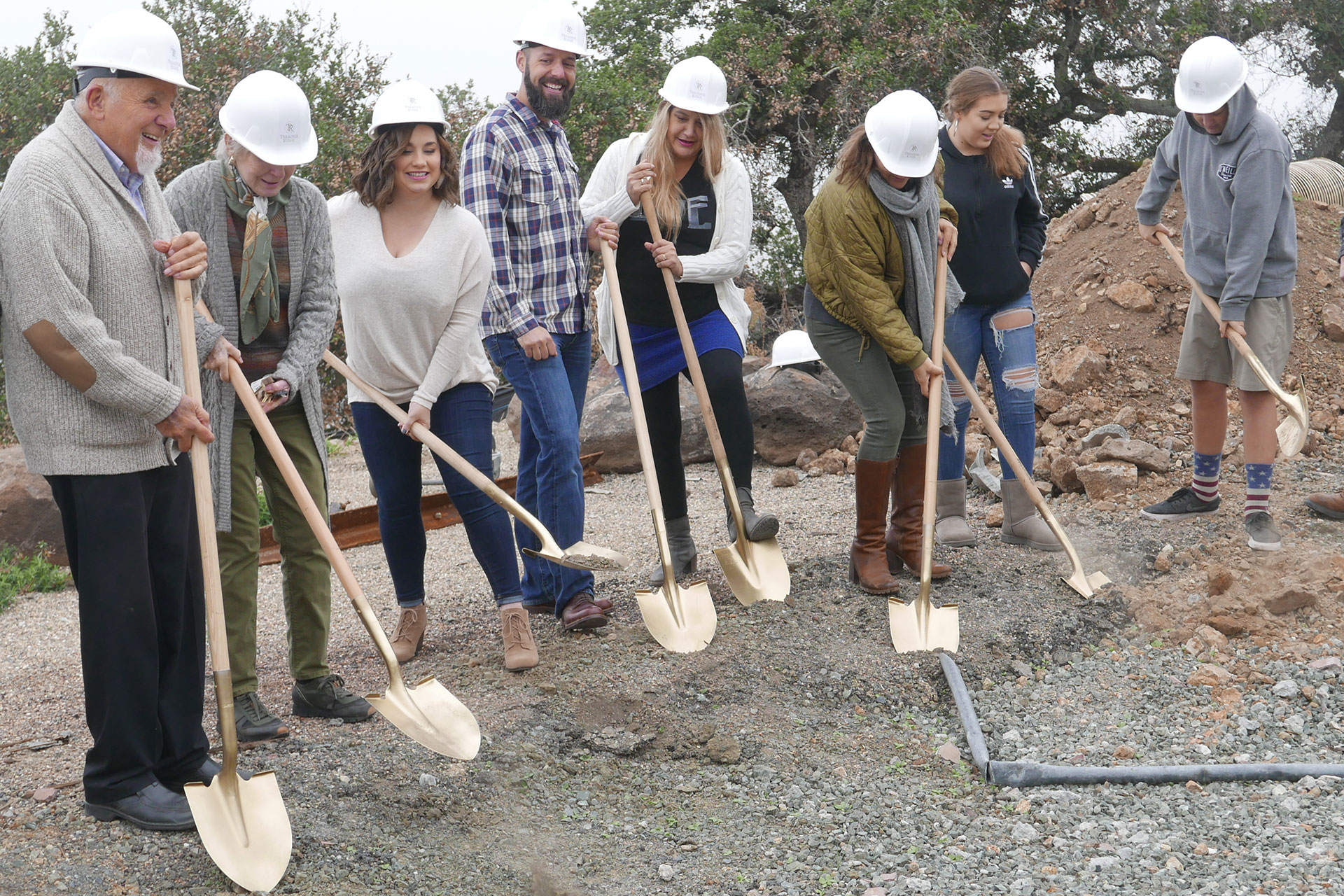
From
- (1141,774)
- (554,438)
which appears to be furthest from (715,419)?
(1141,774)

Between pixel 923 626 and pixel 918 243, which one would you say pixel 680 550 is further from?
pixel 918 243

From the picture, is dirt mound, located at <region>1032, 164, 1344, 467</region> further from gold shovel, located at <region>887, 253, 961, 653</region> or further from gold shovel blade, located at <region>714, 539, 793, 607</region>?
gold shovel blade, located at <region>714, 539, 793, 607</region>

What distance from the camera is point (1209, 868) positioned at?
9.43 ft

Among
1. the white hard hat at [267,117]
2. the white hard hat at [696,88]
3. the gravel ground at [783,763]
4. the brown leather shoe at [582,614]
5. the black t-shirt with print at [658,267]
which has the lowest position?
the gravel ground at [783,763]

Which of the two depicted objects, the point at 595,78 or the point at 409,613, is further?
the point at 595,78

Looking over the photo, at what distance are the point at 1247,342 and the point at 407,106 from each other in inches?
143

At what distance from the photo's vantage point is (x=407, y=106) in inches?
148

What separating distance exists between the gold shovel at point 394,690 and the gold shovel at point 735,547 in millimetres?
1412

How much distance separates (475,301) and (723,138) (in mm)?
1177

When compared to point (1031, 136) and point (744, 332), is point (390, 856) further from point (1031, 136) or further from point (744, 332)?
point (1031, 136)

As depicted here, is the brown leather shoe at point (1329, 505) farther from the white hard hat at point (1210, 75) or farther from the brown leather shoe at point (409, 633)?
the brown leather shoe at point (409, 633)

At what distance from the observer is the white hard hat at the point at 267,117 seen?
3244 mm

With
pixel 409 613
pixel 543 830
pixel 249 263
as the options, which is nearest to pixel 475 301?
pixel 249 263

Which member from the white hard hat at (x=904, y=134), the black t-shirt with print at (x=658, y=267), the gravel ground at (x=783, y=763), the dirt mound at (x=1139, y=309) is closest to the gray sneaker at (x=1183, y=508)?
the gravel ground at (x=783, y=763)
